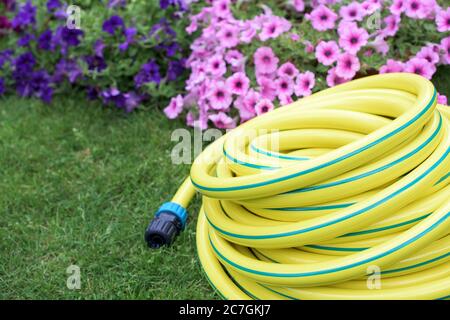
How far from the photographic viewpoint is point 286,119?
280 centimetres

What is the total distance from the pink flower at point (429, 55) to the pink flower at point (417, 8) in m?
0.19

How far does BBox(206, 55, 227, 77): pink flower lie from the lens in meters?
3.74

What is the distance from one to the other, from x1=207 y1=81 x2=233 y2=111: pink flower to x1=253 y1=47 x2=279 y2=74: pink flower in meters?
0.23

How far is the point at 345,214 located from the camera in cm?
215

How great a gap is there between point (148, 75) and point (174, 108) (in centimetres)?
35

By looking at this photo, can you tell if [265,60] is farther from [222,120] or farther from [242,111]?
[222,120]

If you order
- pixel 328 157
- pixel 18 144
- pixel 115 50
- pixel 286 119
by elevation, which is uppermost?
pixel 328 157

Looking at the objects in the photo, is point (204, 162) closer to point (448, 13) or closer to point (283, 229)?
point (283, 229)

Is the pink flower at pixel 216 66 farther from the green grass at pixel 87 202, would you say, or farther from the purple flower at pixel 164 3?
the purple flower at pixel 164 3

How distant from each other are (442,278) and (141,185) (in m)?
1.76

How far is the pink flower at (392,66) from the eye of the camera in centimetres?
343

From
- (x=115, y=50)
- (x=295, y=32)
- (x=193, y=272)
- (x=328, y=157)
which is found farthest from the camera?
(x=115, y=50)

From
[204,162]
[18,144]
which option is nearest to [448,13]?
[204,162]

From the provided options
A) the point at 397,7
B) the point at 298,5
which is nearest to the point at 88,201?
the point at 298,5
